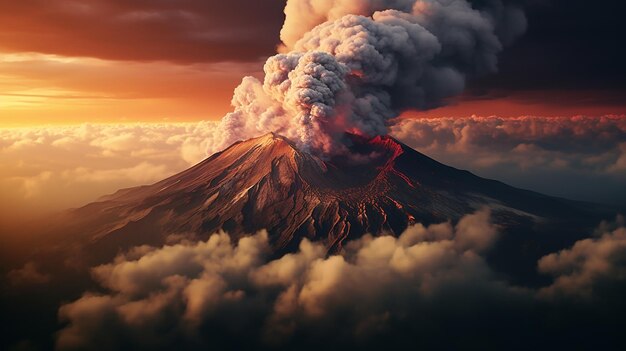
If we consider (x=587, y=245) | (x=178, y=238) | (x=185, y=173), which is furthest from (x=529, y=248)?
(x=185, y=173)

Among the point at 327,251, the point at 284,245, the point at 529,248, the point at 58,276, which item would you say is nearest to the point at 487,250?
the point at 529,248

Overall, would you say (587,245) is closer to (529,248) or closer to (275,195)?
(529,248)

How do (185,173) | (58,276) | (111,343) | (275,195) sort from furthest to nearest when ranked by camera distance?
1. (185,173)
2. (275,195)
3. (58,276)
4. (111,343)

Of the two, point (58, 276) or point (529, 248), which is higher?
point (529, 248)

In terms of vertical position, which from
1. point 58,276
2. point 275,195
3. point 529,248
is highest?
point 275,195

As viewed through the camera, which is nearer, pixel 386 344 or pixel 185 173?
pixel 386 344

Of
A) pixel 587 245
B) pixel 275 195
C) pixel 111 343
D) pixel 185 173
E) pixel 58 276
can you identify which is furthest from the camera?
pixel 185 173
